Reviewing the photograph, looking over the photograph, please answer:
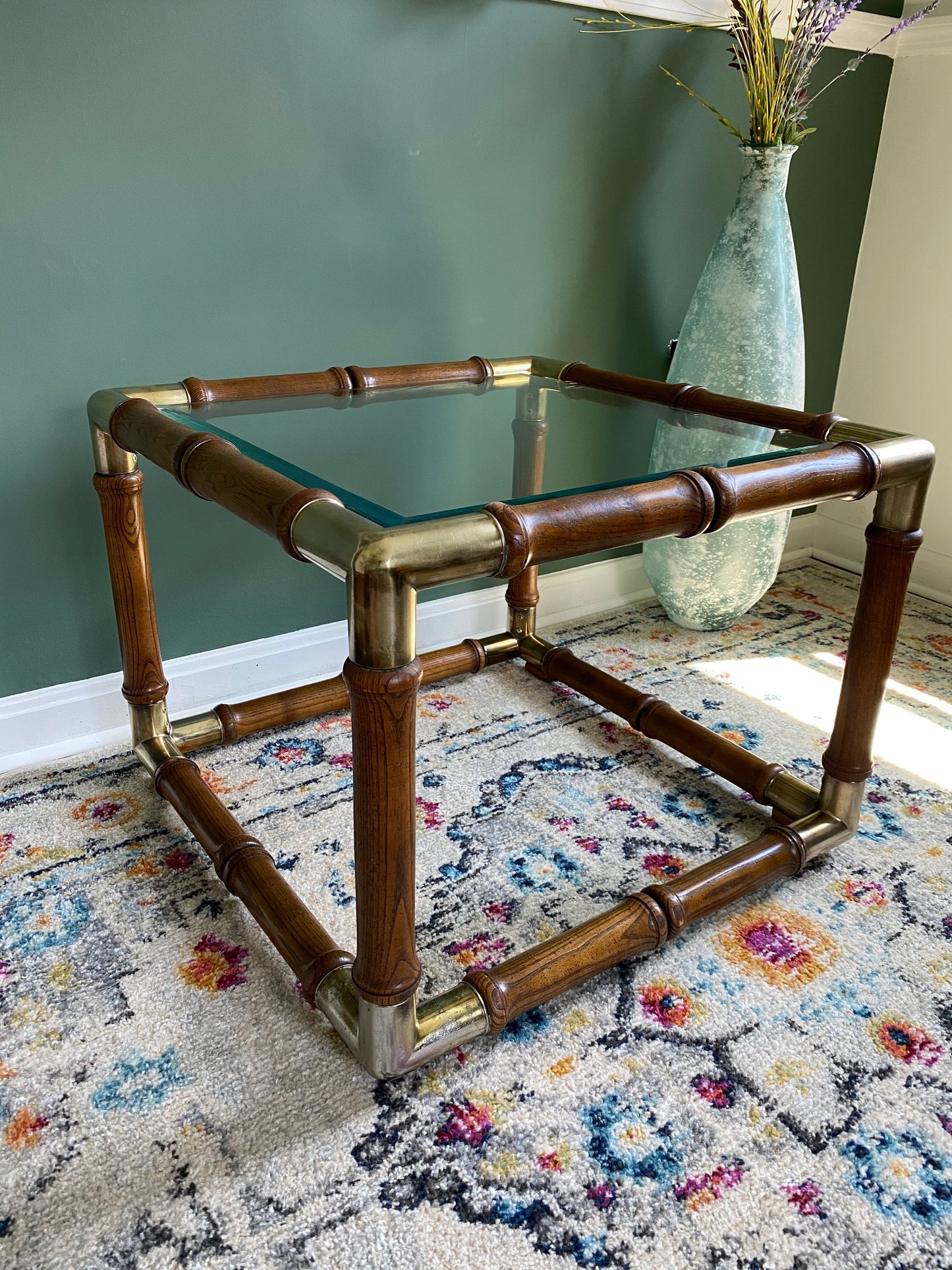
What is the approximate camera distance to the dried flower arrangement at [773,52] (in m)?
1.62

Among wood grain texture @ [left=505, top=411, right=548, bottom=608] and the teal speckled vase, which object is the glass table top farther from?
the teal speckled vase

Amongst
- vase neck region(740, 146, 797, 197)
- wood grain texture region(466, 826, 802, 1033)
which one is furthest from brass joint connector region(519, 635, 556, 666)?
vase neck region(740, 146, 797, 197)

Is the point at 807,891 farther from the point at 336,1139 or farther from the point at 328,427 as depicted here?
the point at 328,427

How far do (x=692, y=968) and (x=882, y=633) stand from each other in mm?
464

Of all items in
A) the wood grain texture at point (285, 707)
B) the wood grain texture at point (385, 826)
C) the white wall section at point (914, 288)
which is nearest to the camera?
the wood grain texture at point (385, 826)

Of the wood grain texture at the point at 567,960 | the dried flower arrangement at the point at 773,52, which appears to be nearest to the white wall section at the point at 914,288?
the dried flower arrangement at the point at 773,52

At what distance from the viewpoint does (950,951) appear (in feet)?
3.93

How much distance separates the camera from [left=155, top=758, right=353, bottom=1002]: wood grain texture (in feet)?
3.48

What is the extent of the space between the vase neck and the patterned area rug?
1.00 meters

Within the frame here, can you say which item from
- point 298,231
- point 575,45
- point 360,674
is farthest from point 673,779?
point 575,45

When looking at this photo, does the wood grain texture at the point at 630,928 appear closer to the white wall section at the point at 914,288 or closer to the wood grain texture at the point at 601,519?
the wood grain texture at the point at 601,519

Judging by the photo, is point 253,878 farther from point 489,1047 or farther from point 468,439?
point 468,439

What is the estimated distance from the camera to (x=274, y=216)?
1517mm

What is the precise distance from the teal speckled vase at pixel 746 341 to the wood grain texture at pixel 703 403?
0.22 m
